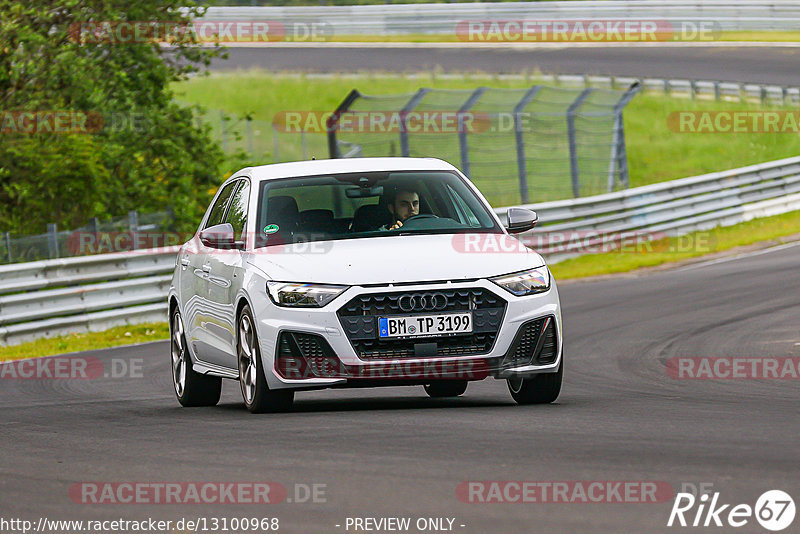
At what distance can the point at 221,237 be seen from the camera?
9.62 metres

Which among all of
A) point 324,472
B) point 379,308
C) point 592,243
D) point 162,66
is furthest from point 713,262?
point 324,472

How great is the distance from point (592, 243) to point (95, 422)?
1733cm

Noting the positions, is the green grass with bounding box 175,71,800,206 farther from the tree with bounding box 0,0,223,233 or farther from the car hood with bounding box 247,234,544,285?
the car hood with bounding box 247,234,544,285

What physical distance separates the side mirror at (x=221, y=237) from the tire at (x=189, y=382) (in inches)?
59.1

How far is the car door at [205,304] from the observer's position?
1020 centimetres

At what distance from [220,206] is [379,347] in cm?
282

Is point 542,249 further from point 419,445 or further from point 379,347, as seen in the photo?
point 419,445

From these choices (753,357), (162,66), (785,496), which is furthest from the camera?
(162,66)

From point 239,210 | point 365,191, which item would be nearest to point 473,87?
point 239,210

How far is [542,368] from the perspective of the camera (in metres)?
9.06

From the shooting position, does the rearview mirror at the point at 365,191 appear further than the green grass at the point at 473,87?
No

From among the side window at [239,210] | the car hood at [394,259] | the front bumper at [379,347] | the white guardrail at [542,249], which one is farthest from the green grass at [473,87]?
the front bumper at [379,347]

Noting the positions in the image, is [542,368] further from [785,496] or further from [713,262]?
[713,262]

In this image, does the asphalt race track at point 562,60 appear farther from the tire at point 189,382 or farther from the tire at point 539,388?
the tire at point 539,388
